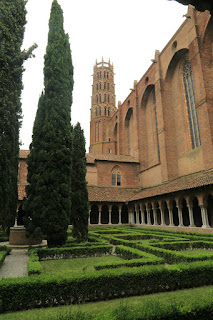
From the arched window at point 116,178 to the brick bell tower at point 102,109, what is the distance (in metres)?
13.7

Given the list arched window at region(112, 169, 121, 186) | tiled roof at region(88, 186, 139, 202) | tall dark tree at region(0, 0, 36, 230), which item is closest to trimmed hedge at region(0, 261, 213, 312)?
tall dark tree at region(0, 0, 36, 230)

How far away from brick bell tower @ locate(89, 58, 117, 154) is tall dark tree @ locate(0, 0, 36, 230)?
33.8 m

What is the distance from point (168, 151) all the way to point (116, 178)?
9.26 m

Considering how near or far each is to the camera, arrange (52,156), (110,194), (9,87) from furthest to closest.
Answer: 1. (110,194)
2. (52,156)
3. (9,87)

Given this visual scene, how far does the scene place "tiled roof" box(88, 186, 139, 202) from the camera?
80.3ft

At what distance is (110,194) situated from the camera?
85.3ft

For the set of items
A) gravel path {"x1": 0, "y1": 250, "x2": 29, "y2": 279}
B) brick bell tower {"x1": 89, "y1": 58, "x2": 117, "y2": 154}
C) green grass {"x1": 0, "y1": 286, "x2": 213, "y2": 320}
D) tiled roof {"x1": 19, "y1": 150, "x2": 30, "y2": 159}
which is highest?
brick bell tower {"x1": 89, "y1": 58, "x2": 117, "y2": 154}

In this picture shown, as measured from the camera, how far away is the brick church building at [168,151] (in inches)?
712

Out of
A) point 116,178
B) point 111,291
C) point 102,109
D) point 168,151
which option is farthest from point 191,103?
point 102,109

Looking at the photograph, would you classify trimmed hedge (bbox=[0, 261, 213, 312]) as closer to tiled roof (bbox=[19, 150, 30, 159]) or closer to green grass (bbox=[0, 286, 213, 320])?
green grass (bbox=[0, 286, 213, 320])

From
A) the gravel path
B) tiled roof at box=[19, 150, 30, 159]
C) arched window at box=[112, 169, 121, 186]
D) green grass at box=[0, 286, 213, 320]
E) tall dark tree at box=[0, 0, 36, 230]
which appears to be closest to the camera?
green grass at box=[0, 286, 213, 320]

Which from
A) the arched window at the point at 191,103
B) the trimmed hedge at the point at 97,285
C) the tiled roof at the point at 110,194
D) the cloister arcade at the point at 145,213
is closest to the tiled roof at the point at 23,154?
the tiled roof at the point at 110,194

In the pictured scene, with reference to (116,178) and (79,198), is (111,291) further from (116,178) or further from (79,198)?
(116,178)

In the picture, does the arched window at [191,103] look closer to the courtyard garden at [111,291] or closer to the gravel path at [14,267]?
the courtyard garden at [111,291]
